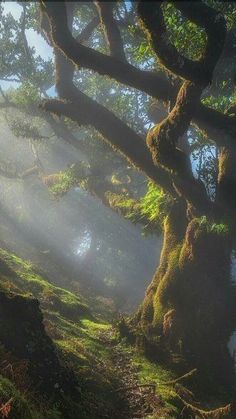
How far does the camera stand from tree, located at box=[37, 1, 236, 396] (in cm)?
1103

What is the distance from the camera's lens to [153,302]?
14.8 meters

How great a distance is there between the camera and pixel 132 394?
9680 mm

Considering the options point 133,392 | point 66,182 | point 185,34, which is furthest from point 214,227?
point 66,182

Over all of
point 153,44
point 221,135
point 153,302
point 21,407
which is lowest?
point 21,407

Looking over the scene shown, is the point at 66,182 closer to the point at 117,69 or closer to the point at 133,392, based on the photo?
the point at 117,69

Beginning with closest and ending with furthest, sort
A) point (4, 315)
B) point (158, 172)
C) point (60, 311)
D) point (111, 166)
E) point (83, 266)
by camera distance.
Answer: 1. point (4, 315)
2. point (158, 172)
3. point (60, 311)
4. point (111, 166)
5. point (83, 266)

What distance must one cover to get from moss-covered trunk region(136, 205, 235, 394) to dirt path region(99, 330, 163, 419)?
1.55m

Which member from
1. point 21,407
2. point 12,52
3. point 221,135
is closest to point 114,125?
point 221,135

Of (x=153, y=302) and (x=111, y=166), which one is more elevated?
(x=111, y=166)

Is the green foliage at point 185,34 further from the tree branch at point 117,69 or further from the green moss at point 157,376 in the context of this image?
the green moss at point 157,376

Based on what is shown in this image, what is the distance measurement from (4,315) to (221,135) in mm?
9243

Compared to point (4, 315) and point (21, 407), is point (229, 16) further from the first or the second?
point (21, 407)

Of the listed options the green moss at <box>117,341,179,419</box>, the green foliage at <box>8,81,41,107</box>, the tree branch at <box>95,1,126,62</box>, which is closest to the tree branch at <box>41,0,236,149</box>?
the tree branch at <box>95,1,126,62</box>

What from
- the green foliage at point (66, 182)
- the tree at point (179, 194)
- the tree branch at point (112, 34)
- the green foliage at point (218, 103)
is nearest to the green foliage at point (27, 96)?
the green foliage at point (66, 182)
